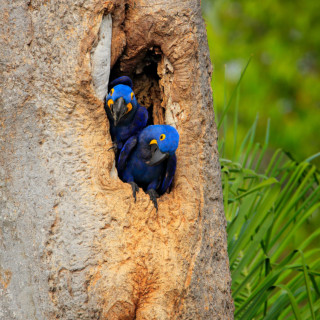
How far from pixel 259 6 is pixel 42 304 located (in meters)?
7.88

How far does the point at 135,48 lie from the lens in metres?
2.94

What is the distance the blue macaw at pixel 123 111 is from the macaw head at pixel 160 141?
0.18m

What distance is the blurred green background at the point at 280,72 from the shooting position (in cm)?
844

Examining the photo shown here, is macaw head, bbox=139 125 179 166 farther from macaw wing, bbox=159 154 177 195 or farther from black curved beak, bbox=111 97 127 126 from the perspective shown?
black curved beak, bbox=111 97 127 126

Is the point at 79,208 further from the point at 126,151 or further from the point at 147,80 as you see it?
the point at 147,80

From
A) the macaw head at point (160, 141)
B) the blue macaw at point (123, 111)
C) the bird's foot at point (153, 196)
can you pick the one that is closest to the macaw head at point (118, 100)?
the blue macaw at point (123, 111)

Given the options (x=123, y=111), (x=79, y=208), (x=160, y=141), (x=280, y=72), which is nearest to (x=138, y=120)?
(x=123, y=111)

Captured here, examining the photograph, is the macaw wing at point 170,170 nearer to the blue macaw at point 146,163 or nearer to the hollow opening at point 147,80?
the blue macaw at point 146,163

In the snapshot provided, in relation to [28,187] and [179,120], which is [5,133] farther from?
[179,120]

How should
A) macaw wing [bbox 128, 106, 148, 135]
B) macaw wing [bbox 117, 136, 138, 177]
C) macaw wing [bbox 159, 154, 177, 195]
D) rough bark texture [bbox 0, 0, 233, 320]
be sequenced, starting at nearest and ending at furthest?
rough bark texture [bbox 0, 0, 233, 320] → macaw wing [bbox 159, 154, 177, 195] → macaw wing [bbox 117, 136, 138, 177] → macaw wing [bbox 128, 106, 148, 135]

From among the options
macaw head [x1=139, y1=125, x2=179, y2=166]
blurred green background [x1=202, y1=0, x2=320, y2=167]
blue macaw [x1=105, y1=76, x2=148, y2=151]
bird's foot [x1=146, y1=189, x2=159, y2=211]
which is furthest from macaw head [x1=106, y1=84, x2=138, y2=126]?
blurred green background [x1=202, y1=0, x2=320, y2=167]

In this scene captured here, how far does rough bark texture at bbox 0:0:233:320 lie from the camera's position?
2.23 metres

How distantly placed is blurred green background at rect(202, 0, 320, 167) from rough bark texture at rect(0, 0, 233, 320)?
593 centimetres

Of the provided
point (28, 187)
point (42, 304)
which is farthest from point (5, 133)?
point (42, 304)
